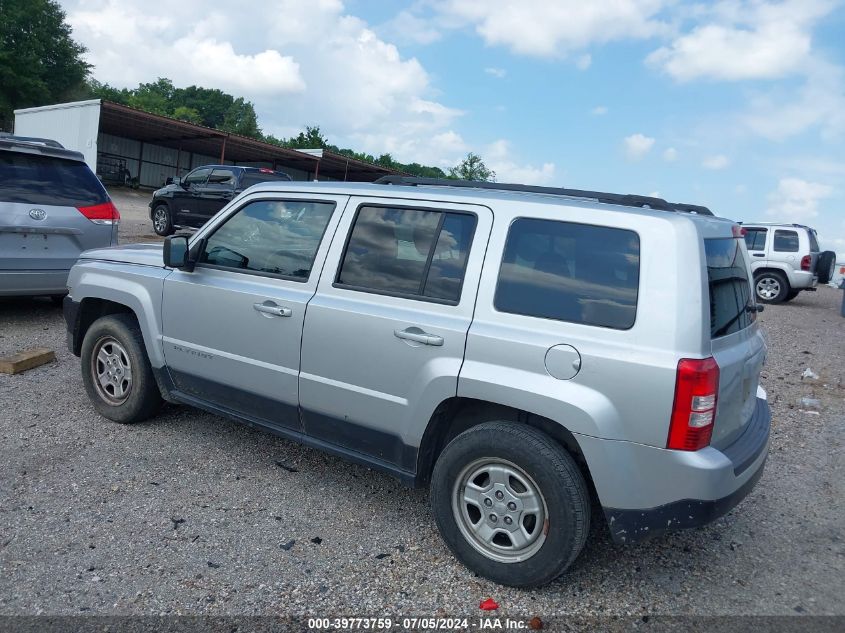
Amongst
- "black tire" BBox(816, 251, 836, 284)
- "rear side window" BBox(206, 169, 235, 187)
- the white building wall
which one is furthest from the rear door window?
"black tire" BBox(816, 251, 836, 284)

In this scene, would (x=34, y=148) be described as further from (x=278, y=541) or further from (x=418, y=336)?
(x=418, y=336)

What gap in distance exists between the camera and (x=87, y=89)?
48.8m

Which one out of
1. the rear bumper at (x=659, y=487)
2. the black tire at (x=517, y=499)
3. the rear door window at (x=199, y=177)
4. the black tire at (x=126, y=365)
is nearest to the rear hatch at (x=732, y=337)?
the rear bumper at (x=659, y=487)

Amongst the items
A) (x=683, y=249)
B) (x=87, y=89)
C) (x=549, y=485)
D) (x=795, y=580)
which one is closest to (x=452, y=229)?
(x=683, y=249)

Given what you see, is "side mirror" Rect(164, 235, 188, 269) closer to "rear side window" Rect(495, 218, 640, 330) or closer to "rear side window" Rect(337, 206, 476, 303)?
"rear side window" Rect(337, 206, 476, 303)

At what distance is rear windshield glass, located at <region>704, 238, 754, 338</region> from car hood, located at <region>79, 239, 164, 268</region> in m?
3.32

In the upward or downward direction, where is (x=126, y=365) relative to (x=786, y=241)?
downward

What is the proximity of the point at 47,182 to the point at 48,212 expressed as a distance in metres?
0.32

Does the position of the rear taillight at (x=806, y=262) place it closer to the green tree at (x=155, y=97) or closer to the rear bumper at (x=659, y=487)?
the rear bumper at (x=659, y=487)

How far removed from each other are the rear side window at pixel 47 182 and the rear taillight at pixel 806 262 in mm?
14568

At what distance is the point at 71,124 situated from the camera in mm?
23391

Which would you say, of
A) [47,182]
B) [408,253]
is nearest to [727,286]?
[408,253]

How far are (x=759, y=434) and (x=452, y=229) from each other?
181cm

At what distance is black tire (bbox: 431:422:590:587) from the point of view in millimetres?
2793
